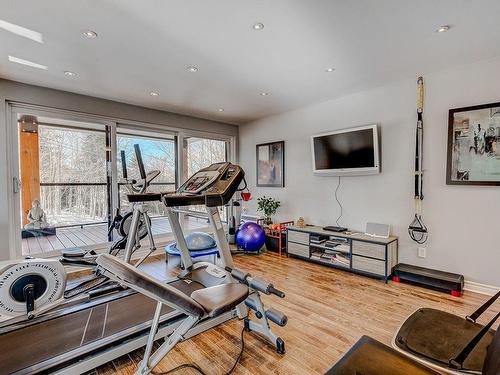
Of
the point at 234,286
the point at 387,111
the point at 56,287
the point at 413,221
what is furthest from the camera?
the point at 387,111

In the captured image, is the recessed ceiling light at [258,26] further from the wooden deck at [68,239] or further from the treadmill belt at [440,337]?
the wooden deck at [68,239]

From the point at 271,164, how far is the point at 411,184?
239cm

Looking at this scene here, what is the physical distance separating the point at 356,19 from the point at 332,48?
0.46 meters

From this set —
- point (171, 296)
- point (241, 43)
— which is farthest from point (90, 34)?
point (171, 296)

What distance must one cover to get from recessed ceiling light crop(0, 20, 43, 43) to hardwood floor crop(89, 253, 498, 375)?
105 inches

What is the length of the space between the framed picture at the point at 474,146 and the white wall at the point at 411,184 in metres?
0.08

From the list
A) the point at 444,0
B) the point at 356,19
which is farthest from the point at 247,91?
the point at 444,0

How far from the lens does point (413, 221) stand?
3229 mm

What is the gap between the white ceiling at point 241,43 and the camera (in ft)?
6.19

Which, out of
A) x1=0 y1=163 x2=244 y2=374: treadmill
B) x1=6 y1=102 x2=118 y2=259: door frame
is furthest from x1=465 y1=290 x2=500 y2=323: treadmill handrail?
x1=6 y1=102 x2=118 y2=259: door frame

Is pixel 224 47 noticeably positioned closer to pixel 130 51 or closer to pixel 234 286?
pixel 130 51

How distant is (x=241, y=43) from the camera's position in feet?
7.74

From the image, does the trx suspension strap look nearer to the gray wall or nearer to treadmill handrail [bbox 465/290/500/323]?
treadmill handrail [bbox 465/290/500/323]

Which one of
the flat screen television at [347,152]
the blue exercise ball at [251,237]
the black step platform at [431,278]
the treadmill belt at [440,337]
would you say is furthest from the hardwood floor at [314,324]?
the flat screen television at [347,152]
